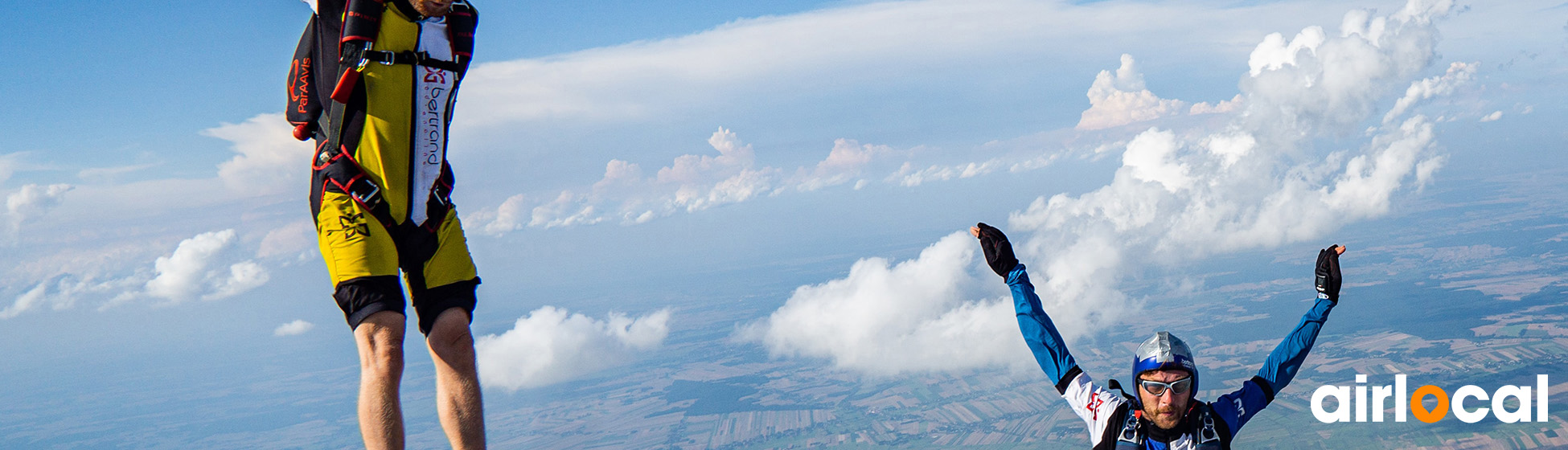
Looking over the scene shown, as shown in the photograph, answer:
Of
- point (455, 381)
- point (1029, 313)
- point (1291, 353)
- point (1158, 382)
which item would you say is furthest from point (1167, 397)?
point (455, 381)

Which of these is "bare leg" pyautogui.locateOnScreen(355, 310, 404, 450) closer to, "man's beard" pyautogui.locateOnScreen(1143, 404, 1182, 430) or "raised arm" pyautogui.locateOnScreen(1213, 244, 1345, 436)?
"man's beard" pyautogui.locateOnScreen(1143, 404, 1182, 430)

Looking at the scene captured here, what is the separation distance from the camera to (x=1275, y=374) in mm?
4809

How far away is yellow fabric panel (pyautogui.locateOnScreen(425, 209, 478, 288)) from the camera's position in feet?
12.6

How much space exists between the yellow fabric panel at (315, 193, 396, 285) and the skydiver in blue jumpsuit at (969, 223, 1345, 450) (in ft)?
9.60

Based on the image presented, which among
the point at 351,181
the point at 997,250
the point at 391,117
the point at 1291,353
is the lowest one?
the point at 1291,353

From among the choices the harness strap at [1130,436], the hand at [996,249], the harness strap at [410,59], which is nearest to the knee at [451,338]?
the harness strap at [410,59]

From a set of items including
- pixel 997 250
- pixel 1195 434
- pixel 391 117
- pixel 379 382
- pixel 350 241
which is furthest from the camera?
Result: pixel 997 250

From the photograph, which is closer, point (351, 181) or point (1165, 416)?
point (351, 181)

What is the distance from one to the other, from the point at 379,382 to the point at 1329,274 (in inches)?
189

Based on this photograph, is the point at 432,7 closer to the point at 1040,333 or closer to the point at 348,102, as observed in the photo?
the point at 348,102

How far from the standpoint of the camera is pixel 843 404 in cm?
15700

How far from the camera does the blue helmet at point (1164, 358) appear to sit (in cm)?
449

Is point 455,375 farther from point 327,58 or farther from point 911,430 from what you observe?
point 911,430

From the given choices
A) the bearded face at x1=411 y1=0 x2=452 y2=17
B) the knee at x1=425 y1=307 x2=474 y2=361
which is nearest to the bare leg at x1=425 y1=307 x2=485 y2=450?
the knee at x1=425 y1=307 x2=474 y2=361
